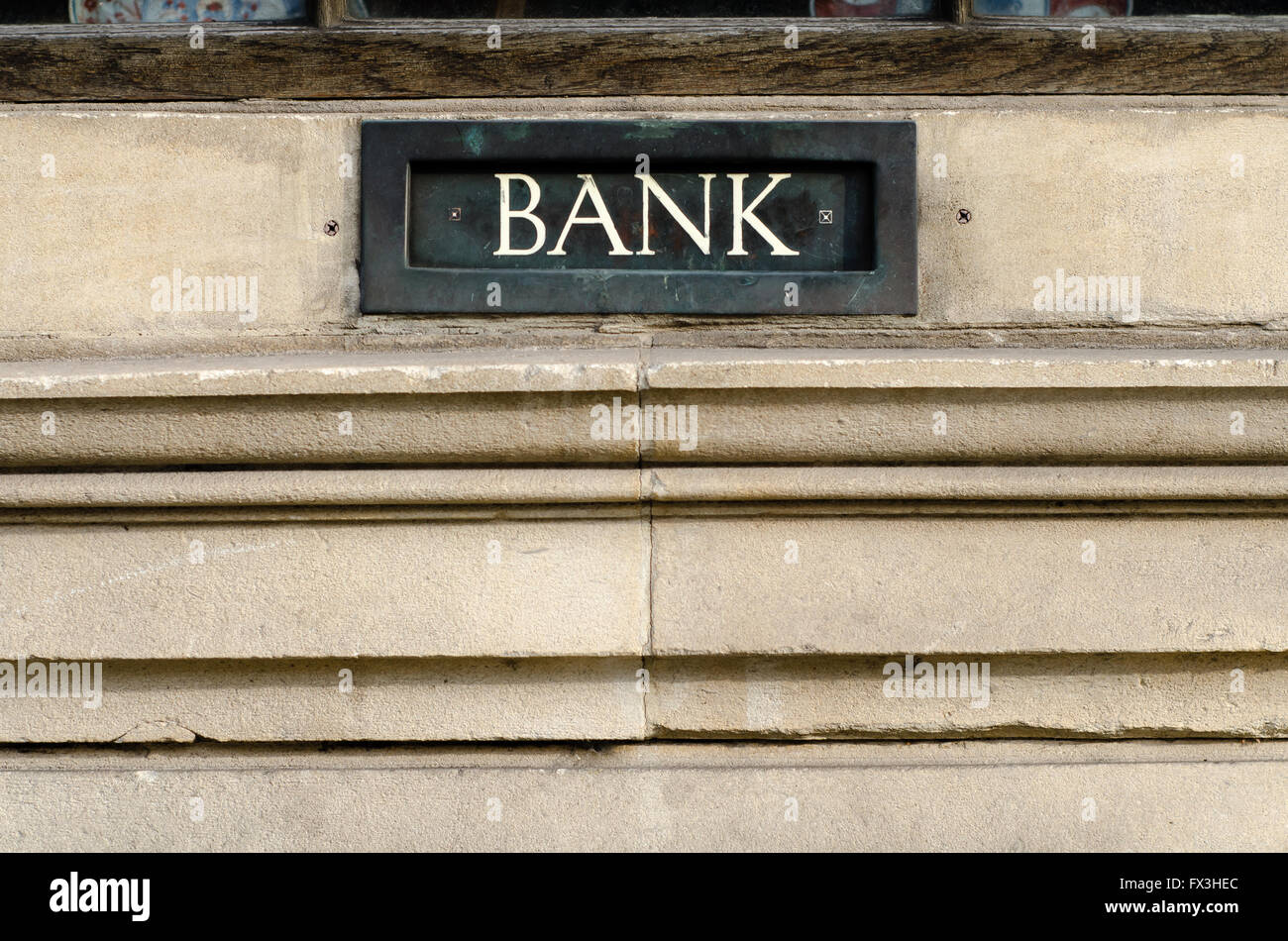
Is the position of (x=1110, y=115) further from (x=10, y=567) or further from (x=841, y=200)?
(x=10, y=567)

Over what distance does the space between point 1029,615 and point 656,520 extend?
32.3 inches

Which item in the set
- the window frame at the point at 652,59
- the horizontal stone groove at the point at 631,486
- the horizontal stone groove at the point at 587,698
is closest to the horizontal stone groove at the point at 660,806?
the horizontal stone groove at the point at 587,698

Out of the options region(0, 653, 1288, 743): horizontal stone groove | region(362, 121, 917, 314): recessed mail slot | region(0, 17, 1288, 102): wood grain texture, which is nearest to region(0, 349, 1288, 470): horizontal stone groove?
region(362, 121, 917, 314): recessed mail slot

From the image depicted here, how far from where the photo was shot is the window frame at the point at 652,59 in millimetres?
2012

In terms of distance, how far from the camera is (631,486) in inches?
74.7

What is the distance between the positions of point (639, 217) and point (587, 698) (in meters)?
1.07

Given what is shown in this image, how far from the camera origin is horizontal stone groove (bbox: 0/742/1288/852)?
195cm

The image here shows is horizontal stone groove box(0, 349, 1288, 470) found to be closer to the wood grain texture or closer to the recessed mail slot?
the recessed mail slot

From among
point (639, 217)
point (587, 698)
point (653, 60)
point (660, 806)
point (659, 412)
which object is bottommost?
point (660, 806)

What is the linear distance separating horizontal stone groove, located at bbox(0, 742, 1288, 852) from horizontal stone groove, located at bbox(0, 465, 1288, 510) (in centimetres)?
59

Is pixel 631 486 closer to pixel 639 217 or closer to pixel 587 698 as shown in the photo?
pixel 587 698

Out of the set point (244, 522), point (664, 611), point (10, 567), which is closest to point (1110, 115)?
point (664, 611)

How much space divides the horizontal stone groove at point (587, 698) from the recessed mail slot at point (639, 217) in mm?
800

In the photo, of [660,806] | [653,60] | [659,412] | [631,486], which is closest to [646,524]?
[631,486]
